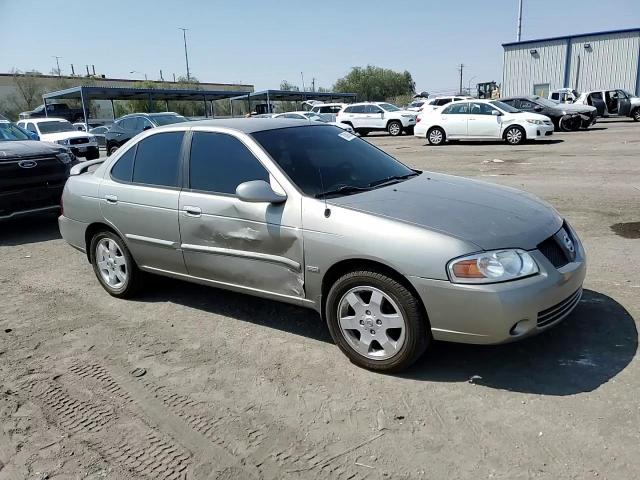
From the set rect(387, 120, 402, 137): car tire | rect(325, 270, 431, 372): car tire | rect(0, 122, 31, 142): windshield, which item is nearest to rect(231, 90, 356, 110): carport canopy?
rect(387, 120, 402, 137): car tire

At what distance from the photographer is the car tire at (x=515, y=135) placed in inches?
735

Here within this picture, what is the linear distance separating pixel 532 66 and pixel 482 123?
81.9 ft

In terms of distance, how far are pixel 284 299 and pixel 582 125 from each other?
76.7ft

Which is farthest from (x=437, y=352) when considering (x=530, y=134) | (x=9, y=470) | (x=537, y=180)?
(x=530, y=134)

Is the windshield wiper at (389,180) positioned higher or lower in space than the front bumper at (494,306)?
higher

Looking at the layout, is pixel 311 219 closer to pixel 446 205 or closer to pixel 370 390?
pixel 446 205

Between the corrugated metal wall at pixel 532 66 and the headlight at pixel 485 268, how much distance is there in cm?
4122

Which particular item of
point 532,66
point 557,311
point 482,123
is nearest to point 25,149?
point 557,311

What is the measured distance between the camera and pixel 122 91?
1492 inches

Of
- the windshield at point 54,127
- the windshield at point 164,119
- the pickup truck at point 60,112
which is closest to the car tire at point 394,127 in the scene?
the windshield at point 164,119

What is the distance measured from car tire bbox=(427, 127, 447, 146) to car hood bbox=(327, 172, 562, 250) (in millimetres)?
16976

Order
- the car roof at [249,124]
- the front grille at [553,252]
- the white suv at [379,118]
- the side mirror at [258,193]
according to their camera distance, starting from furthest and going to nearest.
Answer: the white suv at [379,118], the car roof at [249,124], the side mirror at [258,193], the front grille at [553,252]

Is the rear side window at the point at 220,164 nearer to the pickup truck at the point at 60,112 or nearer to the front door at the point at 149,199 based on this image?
the front door at the point at 149,199

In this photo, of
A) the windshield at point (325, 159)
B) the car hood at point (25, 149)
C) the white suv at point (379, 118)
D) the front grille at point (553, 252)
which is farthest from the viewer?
the white suv at point (379, 118)
